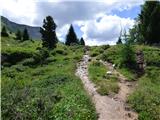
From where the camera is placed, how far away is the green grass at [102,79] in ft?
114

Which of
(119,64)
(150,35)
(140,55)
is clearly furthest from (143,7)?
→ (119,64)

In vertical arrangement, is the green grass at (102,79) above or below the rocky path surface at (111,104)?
above

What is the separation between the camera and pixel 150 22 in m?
62.8

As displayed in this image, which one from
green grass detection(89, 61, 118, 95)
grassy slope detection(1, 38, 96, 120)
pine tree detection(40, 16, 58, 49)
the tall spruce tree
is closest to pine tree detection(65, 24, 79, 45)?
pine tree detection(40, 16, 58, 49)

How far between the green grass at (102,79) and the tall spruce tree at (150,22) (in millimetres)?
17345

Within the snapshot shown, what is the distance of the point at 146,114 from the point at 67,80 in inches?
474

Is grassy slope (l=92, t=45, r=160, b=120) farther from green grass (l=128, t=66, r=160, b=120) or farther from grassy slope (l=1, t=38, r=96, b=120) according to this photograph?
grassy slope (l=1, t=38, r=96, b=120)

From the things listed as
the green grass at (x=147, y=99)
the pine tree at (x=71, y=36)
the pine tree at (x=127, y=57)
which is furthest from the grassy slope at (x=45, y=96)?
the pine tree at (x=71, y=36)

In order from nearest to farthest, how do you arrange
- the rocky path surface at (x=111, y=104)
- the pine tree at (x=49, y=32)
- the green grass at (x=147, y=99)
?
the rocky path surface at (x=111, y=104) → the green grass at (x=147, y=99) → the pine tree at (x=49, y=32)

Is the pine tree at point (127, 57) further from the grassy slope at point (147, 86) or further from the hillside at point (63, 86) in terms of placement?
the hillside at point (63, 86)

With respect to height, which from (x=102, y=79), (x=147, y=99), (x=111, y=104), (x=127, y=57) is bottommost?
(x=111, y=104)

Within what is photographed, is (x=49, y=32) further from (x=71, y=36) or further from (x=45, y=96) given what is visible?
(x=45, y=96)

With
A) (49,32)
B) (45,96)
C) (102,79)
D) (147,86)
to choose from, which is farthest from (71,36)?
(45,96)

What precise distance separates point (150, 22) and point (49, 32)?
1932 cm
